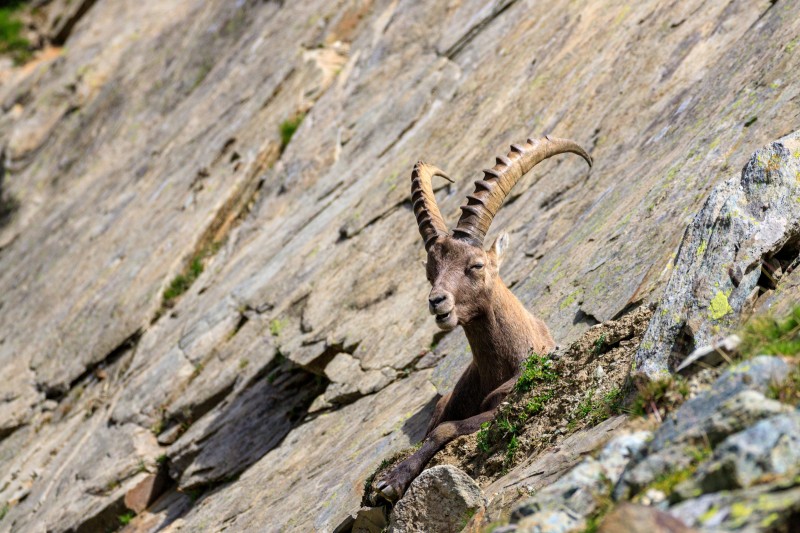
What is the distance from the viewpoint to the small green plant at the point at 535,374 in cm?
839

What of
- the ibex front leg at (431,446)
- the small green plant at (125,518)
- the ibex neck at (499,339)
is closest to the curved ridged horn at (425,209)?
the ibex neck at (499,339)

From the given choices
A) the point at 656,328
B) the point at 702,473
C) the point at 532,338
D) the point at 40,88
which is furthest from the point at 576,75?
the point at 40,88

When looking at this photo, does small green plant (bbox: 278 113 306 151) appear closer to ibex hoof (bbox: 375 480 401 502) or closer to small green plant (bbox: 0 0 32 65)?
ibex hoof (bbox: 375 480 401 502)

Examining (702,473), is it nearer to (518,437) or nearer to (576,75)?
(518,437)

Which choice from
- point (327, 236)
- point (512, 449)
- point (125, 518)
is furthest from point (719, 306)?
point (125, 518)

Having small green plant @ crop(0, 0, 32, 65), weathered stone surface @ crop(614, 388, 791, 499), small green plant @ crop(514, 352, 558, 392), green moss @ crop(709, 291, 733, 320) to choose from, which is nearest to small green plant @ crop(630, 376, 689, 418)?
weathered stone surface @ crop(614, 388, 791, 499)

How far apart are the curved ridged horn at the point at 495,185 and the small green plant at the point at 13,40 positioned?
1373 inches

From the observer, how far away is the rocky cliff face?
11430 mm

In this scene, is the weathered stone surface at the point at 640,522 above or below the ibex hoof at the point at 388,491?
above

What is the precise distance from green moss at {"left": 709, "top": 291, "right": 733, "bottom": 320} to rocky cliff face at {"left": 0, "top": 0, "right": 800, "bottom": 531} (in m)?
0.47

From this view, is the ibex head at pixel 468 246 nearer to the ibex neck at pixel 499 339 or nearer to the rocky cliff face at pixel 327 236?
the ibex neck at pixel 499 339

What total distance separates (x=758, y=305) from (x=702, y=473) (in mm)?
3175

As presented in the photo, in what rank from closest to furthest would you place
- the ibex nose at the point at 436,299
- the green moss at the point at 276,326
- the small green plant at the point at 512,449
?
the small green plant at the point at 512,449 → the ibex nose at the point at 436,299 → the green moss at the point at 276,326

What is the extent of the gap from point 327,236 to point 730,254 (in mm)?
9539
